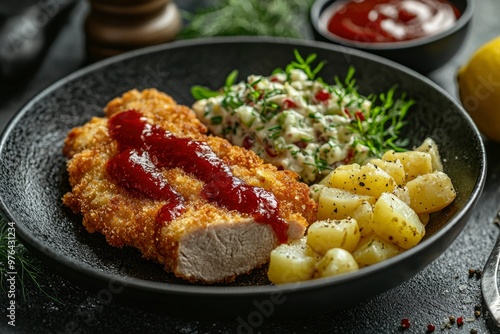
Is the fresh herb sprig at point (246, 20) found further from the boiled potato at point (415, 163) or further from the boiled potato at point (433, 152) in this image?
the boiled potato at point (415, 163)

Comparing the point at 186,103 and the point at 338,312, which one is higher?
the point at 186,103

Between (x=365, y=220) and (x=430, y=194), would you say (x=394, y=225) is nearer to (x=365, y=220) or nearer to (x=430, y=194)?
(x=365, y=220)

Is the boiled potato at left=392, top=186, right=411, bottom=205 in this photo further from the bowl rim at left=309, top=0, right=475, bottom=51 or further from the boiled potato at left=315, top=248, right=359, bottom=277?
the bowl rim at left=309, top=0, right=475, bottom=51

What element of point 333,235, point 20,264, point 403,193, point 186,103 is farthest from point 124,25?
point 333,235

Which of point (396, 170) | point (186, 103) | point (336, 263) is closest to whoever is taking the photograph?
point (336, 263)

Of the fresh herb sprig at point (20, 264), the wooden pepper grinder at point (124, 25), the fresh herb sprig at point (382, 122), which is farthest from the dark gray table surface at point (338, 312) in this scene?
the wooden pepper grinder at point (124, 25)

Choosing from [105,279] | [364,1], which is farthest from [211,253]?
[364,1]

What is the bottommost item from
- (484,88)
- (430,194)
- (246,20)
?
(246,20)
